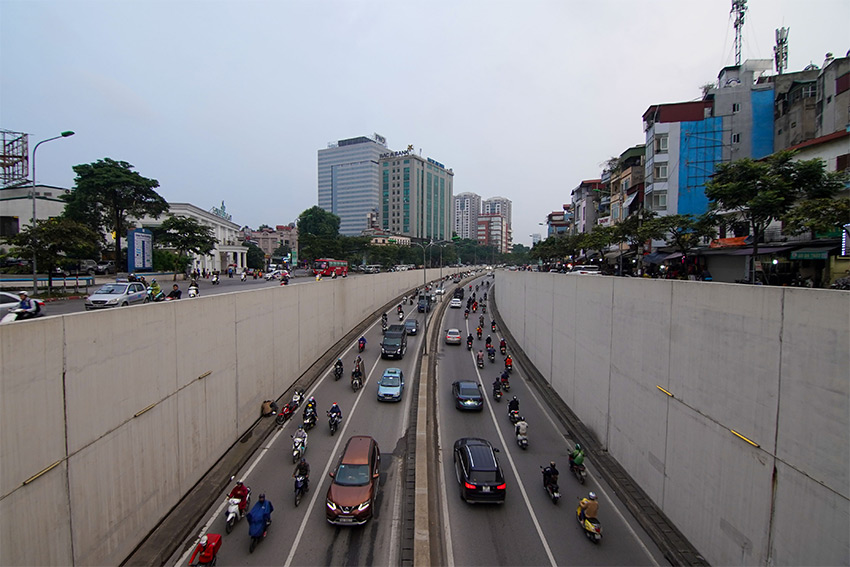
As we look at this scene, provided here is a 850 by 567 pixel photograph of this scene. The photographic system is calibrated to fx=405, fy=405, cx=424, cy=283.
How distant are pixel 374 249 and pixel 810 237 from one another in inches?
3004

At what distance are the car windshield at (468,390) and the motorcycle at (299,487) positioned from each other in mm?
10845

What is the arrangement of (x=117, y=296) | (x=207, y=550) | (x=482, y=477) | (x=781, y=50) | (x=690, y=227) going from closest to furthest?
1. (x=207, y=550)
2. (x=482, y=477)
3. (x=117, y=296)
4. (x=690, y=227)
5. (x=781, y=50)

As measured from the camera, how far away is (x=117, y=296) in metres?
18.5

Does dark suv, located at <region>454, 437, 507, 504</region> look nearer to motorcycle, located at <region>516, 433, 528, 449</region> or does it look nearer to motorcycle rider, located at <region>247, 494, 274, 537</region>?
motorcycle, located at <region>516, 433, 528, 449</region>

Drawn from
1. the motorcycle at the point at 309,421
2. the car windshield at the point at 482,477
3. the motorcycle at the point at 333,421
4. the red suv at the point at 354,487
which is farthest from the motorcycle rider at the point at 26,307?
the car windshield at the point at 482,477

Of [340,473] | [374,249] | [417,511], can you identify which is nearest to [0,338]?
[340,473]

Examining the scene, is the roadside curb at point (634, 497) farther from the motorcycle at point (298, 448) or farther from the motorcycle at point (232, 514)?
the motorcycle at point (232, 514)

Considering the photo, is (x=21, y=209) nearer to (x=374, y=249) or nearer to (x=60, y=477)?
(x=374, y=249)

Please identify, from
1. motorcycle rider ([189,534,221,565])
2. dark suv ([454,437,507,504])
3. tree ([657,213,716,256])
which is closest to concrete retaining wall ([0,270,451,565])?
motorcycle rider ([189,534,221,565])

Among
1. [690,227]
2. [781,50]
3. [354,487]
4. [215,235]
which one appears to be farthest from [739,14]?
[215,235]

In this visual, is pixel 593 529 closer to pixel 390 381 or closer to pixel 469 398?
pixel 469 398

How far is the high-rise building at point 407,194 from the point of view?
165250 mm

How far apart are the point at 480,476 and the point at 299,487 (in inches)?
253

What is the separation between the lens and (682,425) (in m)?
11.6
